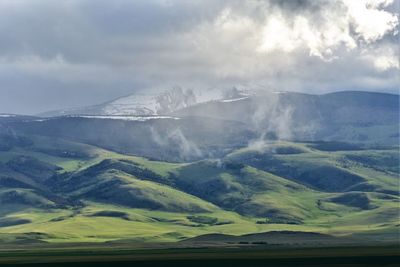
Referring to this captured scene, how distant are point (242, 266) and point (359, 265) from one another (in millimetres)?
27153

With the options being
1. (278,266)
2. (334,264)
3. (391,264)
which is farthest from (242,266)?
(391,264)

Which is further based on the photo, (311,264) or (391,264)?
(311,264)

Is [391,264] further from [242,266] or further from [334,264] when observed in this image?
[242,266]

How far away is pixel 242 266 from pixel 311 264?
54.7 feet

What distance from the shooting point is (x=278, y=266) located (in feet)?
639

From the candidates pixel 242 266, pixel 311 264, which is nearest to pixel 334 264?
pixel 311 264

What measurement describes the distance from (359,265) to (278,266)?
1858cm

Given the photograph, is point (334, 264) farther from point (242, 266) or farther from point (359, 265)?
point (242, 266)

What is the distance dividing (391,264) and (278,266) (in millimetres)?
26049

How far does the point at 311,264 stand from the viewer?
199375mm

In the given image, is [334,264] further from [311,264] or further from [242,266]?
[242,266]

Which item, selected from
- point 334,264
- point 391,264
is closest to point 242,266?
point 334,264

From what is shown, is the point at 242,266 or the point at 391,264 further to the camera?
the point at 242,266

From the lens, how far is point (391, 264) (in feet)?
606
